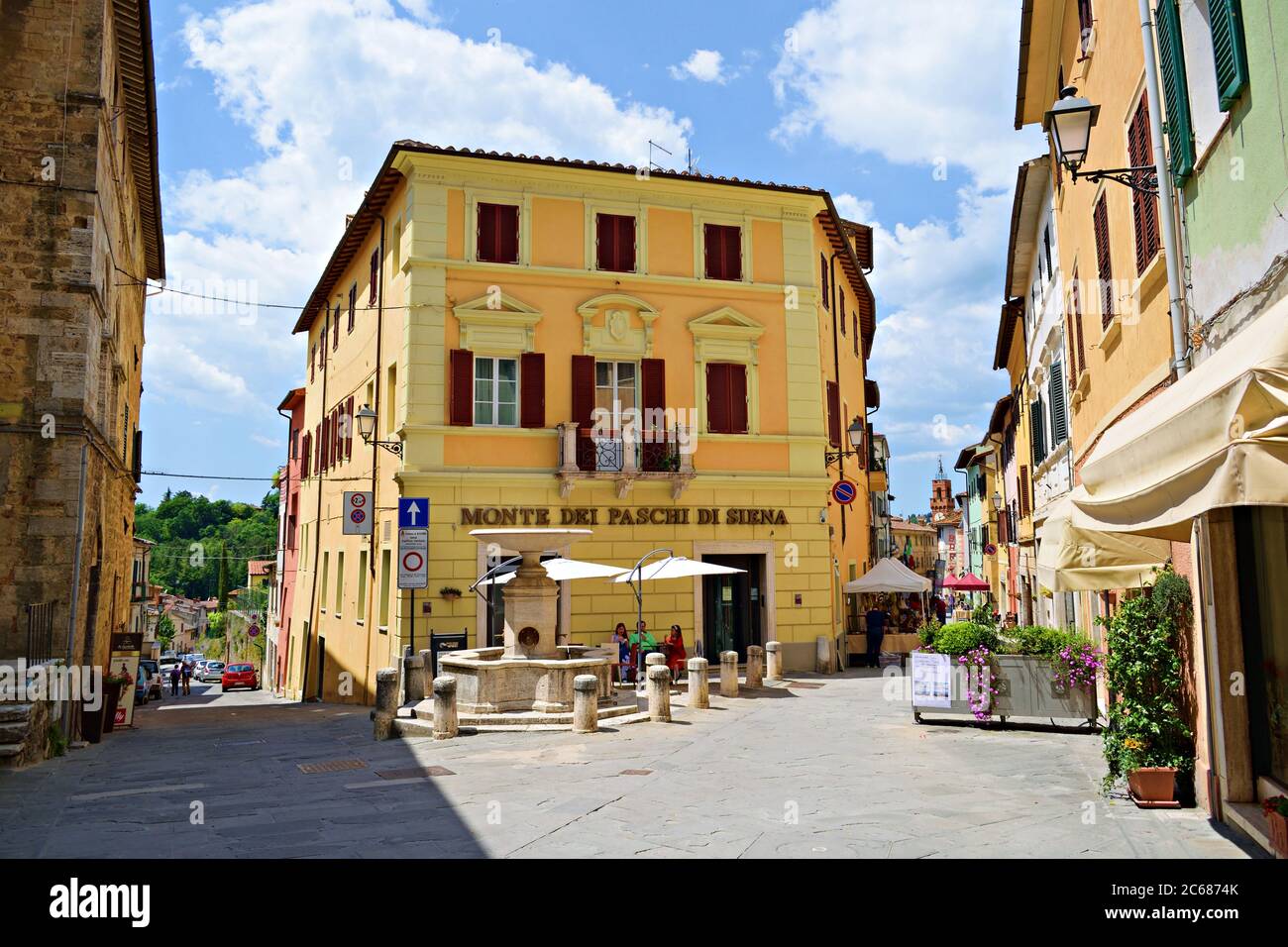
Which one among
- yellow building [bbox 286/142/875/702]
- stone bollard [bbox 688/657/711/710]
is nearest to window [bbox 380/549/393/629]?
yellow building [bbox 286/142/875/702]

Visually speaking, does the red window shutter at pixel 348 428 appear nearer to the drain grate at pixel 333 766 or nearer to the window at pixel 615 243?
the window at pixel 615 243

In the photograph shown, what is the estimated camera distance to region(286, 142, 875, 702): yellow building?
1961 cm

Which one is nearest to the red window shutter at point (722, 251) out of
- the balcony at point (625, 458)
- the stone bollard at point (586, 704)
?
the balcony at point (625, 458)

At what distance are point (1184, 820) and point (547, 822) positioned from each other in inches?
195

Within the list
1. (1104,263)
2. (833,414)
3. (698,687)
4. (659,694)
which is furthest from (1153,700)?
(833,414)

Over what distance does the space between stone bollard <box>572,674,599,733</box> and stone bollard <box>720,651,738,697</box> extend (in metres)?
4.83

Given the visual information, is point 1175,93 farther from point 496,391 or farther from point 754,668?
point 496,391

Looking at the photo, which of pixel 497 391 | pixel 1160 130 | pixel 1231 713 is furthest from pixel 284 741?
pixel 1160 130

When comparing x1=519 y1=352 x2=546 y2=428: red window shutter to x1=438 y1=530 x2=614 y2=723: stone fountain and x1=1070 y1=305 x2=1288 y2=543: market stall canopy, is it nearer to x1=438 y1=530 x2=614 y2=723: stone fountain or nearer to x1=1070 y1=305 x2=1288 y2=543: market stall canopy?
x1=438 y1=530 x2=614 y2=723: stone fountain

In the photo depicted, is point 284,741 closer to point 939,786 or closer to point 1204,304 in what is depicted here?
point 939,786

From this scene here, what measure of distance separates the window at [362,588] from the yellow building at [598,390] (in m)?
0.07

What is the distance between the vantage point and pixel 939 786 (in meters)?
8.66

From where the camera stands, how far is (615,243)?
2128 centimetres
